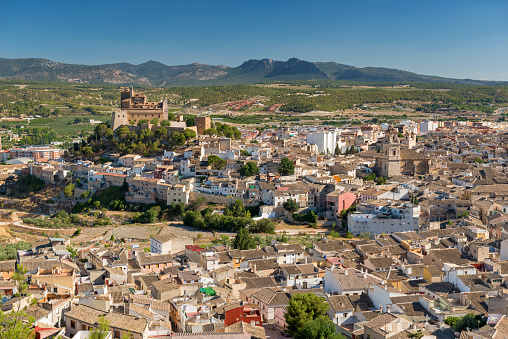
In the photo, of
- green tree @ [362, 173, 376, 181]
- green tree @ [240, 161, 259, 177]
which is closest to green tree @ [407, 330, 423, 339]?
green tree @ [240, 161, 259, 177]

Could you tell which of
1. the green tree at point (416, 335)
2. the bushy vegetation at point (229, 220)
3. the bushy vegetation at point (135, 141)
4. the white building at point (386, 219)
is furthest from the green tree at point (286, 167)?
the green tree at point (416, 335)

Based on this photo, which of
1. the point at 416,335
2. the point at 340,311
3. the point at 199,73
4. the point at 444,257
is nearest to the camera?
the point at 416,335

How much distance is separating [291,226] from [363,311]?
12172mm

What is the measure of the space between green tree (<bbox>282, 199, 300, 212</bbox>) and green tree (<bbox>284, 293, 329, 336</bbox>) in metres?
12.5

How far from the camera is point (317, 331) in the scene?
401 inches

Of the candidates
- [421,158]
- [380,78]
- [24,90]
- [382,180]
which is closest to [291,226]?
[382,180]

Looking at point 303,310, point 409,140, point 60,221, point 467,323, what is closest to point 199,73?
point 409,140

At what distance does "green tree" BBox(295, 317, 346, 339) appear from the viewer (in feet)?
33.2

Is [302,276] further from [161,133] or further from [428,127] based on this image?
[428,127]

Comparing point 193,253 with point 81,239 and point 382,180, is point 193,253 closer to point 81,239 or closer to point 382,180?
point 81,239

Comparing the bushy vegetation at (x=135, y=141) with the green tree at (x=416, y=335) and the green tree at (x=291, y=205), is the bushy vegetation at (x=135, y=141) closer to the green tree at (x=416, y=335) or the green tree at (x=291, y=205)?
the green tree at (x=291, y=205)

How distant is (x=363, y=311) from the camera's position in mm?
11445

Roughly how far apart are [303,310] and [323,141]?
27.8 m

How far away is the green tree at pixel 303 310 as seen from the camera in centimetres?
1091
